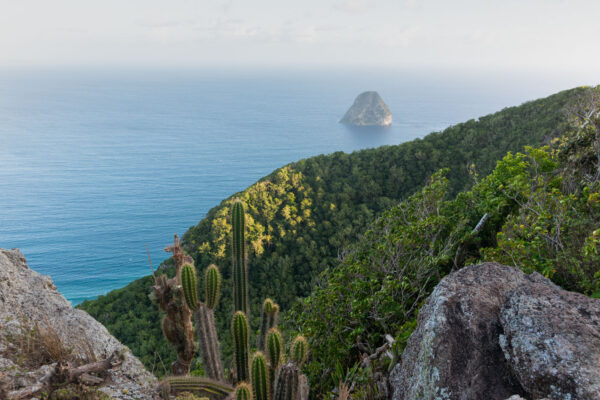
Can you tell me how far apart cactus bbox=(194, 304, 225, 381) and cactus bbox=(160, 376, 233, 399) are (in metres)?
1.21

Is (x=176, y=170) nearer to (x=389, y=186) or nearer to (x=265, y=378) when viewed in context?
(x=389, y=186)

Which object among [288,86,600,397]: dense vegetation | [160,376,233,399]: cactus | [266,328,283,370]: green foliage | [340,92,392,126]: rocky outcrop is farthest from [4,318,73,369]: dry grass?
[340,92,392,126]: rocky outcrop

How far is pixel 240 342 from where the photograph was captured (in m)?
6.36

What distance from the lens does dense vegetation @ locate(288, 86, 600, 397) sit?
6.00 m

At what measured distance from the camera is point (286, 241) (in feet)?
95.7

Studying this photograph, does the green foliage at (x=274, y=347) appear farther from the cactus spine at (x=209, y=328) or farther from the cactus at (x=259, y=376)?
the cactus spine at (x=209, y=328)

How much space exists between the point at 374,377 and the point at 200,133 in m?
116

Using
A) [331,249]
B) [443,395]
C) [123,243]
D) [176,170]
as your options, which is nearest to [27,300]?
[443,395]

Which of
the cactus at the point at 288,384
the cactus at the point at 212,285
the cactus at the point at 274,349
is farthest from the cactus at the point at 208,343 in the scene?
the cactus at the point at 288,384

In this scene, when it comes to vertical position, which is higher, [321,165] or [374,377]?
[321,165]

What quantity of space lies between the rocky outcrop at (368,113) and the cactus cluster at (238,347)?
144 m

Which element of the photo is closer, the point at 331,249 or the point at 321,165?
the point at 331,249

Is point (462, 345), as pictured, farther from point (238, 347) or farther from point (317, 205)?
point (317, 205)

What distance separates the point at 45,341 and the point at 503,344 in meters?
5.39
